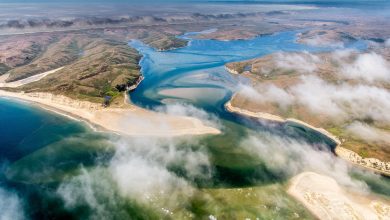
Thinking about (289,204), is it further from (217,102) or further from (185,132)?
(217,102)

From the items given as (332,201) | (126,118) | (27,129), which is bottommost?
(332,201)

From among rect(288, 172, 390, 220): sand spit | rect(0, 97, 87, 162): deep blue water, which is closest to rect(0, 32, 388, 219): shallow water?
rect(0, 97, 87, 162): deep blue water

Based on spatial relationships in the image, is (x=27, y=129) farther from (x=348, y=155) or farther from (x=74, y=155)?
(x=348, y=155)

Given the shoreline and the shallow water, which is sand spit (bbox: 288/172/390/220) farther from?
the shoreline

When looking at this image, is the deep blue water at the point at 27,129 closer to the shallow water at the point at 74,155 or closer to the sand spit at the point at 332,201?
the shallow water at the point at 74,155

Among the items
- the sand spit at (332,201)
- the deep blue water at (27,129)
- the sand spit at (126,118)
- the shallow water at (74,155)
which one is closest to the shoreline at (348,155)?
the shallow water at (74,155)

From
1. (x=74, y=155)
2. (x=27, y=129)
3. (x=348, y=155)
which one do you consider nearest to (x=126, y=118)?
(x=74, y=155)
